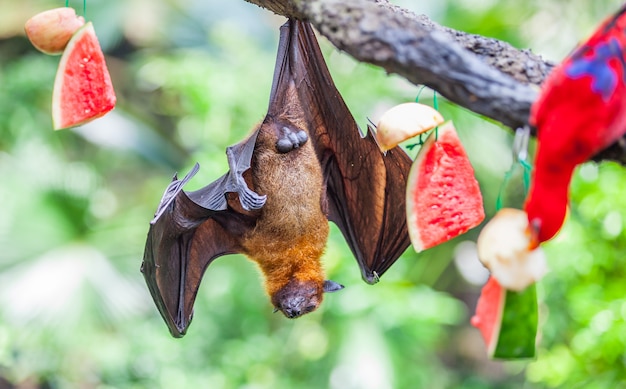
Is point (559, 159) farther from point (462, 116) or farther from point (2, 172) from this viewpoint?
point (2, 172)

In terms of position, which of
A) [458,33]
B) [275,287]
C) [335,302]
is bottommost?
[335,302]

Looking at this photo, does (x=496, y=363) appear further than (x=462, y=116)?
Yes

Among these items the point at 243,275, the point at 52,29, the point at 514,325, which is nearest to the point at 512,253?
the point at 514,325

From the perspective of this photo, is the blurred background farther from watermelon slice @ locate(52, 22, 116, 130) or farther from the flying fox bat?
watermelon slice @ locate(52, 22, 116, 130)

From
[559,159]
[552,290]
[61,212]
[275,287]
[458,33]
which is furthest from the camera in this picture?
[61,212]

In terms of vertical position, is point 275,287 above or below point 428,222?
below

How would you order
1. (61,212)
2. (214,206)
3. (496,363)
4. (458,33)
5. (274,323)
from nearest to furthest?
(458,33) → (214,206) → (61,212) → (274,323) → (496,363)

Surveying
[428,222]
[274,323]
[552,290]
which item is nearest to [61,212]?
[274,323]
